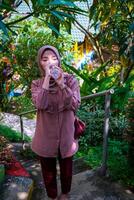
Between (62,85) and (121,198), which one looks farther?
(121,198)

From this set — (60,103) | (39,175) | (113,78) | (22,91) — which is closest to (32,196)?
(39,175)

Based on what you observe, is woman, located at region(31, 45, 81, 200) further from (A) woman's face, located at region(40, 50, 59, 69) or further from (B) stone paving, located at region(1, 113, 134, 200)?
(B) stone paving, located at region(1, 113, 134, 200)

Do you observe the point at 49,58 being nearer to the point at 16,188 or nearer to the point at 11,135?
the point at 16,188

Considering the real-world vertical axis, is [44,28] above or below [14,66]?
above

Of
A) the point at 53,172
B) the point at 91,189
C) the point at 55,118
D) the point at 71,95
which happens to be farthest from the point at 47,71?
the point at 91,189

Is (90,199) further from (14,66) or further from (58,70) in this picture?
(14,66)

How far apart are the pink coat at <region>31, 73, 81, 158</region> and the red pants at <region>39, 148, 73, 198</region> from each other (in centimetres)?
9

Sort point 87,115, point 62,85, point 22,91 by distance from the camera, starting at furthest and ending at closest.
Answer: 1. point 22,91
2. point 87,115
3. point 62,85

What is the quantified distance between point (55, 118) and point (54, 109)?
7 cm

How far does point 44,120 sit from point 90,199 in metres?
0.90

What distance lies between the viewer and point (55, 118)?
113 inches

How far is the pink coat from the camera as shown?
2.82 meters

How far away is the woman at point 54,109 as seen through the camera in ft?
9.21

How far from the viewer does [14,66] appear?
31.0ft
